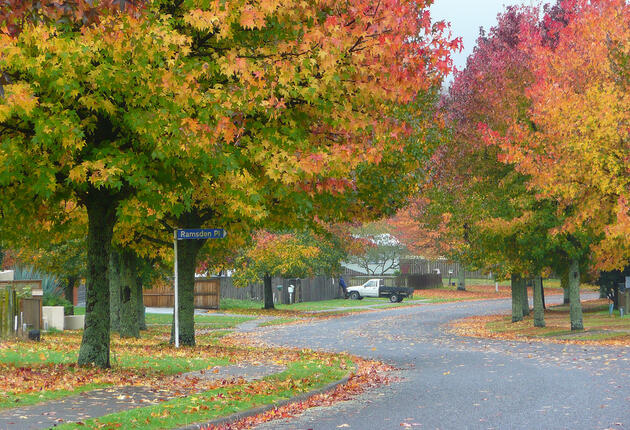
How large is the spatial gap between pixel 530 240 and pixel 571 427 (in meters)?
17.8

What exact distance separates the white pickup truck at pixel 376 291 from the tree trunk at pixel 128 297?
3129 centimetres

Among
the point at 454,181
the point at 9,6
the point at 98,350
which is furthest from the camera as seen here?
the point at 454,181

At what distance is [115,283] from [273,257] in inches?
684

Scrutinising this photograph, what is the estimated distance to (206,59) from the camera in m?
13.6

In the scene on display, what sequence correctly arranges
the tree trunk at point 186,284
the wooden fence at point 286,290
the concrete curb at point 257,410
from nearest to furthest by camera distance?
the concrete curb at point 257,410, the tree trunk at point 186,284, the wooden fence at point 286,290

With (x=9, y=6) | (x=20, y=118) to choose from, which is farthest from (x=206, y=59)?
(x=9, y=6)

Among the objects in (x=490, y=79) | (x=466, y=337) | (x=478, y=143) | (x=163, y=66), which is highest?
(x=490, y=79)

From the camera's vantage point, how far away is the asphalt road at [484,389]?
382 inches

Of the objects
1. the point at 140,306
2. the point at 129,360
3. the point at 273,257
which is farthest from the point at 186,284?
the point at 273,257

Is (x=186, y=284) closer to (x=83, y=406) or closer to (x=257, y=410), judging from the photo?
(x=83, y=406)

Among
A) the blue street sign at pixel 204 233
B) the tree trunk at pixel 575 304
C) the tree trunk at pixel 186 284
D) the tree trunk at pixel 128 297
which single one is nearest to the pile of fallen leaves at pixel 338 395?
the blue street sign at pixel 204 233

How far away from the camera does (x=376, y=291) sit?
59031 mm

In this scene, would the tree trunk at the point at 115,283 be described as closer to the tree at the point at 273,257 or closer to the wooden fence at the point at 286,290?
the tree at the point at 273,257

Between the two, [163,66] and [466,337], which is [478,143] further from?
[163,66]
